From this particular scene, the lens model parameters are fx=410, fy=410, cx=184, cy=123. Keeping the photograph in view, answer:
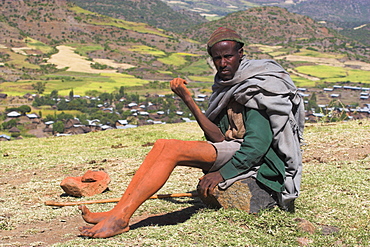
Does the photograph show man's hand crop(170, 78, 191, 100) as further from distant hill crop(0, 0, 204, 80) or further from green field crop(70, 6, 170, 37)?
green field crop(70, 6, 170, 37)

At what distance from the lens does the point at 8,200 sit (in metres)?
7.50

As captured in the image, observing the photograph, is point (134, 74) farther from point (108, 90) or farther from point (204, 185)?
point (204, 185)


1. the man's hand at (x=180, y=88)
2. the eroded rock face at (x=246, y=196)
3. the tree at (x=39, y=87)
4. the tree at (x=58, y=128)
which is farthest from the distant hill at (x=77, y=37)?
the eroded rock face at (x=246, y=196)

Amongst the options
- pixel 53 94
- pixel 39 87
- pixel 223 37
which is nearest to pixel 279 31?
pixel 39 87

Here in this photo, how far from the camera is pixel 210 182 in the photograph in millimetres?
5215

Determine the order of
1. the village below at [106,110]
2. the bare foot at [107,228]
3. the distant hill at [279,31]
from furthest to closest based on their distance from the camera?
1. the distant hill at [279,31]
2. the village below at [106,110]
3. the bare foot at [107,228]

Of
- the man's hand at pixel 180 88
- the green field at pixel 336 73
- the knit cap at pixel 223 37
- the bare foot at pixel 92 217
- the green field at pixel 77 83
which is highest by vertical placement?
the knit cap at pixel 223 37

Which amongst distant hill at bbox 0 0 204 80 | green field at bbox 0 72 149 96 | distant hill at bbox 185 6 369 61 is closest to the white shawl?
green field at bbox 0 72 149 96

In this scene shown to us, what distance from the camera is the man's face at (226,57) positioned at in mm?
5168

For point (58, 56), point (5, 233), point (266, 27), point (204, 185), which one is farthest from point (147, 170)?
point (266, 27)

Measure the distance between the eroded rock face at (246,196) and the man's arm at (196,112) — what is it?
70cm

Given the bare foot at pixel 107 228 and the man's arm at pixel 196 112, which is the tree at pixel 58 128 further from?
the bare foot at pixel 107 228

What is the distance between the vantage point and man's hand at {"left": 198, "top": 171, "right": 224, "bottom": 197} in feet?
17.0

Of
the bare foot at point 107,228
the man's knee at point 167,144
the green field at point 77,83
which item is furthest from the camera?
the green field at point 77,83
